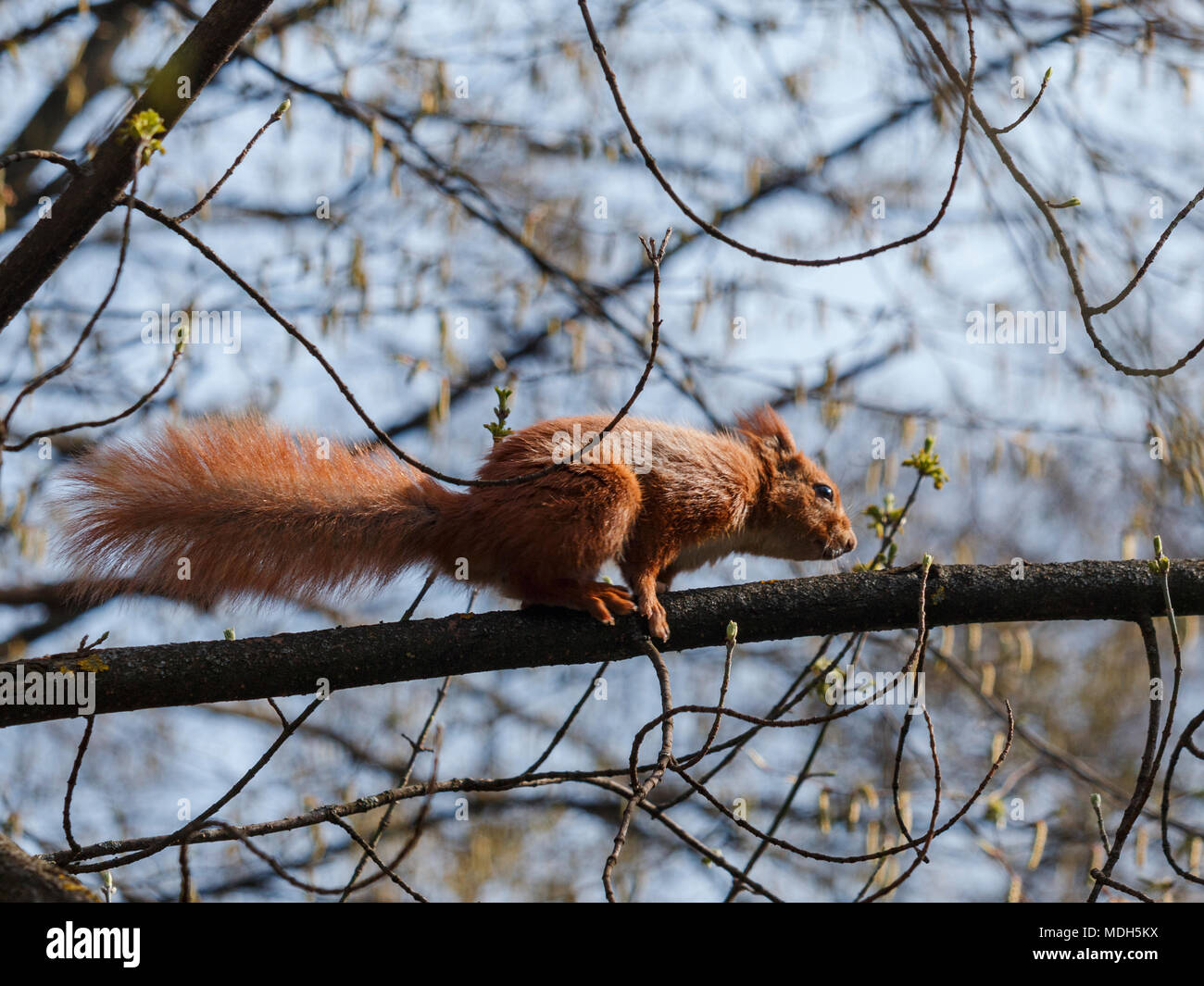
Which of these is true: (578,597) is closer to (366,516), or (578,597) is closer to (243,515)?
(366,516)

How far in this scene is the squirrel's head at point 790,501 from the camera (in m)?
3.64

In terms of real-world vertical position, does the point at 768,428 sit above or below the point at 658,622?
above

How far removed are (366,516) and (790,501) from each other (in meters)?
1.51

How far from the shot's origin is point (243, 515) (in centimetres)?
261

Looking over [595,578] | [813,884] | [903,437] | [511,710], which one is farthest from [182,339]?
[813,884]

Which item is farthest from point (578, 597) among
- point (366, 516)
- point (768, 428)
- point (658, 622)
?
point (768, 428)

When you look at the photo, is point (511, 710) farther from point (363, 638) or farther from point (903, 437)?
point (363, 638)

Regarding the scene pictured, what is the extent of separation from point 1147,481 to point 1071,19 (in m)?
1.57

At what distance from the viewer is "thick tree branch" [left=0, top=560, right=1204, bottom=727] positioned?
7.53 ft

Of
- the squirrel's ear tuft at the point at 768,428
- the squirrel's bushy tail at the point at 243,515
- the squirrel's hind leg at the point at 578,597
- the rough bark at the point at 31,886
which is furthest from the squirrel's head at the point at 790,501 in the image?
the rough bark at the point at 31,886

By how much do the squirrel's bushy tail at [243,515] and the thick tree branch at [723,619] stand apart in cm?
36

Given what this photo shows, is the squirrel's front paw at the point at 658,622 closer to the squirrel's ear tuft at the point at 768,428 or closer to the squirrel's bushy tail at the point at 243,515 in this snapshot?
the squirrel's bushy tail at the point at 243,515
